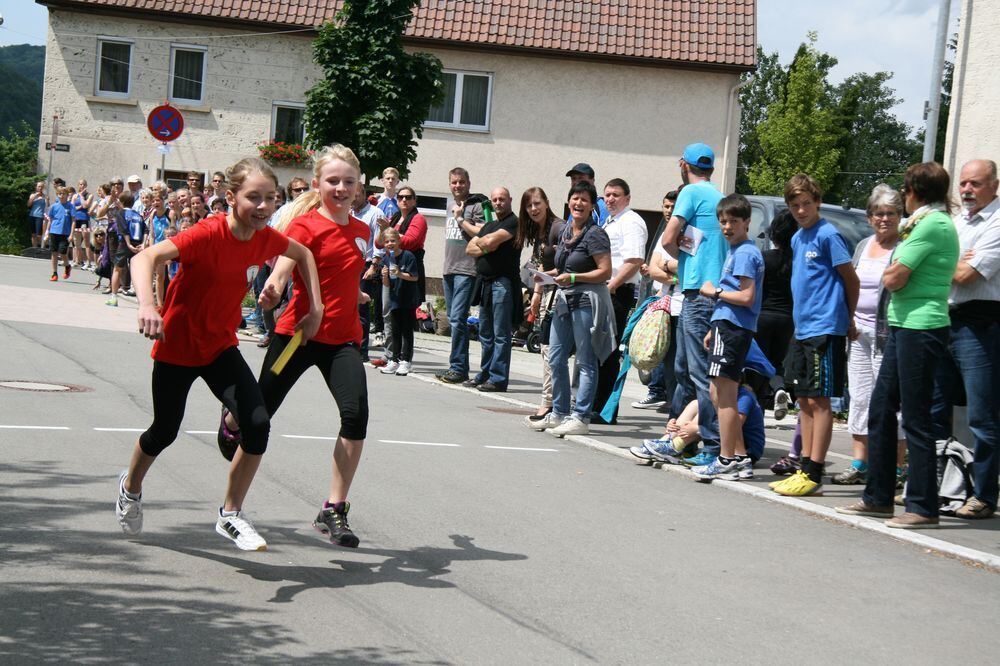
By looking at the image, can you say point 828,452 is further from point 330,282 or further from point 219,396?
point 219,396

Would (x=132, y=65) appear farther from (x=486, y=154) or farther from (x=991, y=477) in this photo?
(x=991, y=477)

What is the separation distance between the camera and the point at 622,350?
12.2 m

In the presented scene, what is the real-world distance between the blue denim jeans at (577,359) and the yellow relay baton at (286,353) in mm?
4687

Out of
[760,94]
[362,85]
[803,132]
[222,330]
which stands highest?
[760,94]

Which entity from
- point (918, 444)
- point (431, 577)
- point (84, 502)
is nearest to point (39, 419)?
point (84, 502)

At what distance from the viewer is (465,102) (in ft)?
108

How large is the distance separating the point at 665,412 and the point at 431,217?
19525 millimetres

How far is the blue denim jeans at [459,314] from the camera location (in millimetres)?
14195

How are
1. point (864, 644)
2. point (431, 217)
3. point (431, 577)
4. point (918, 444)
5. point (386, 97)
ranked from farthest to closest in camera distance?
point (431, 217) < point (386, 97) < point (918, 444) < point (431, 577) < point (864, 644)

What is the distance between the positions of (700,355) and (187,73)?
88.8 feet

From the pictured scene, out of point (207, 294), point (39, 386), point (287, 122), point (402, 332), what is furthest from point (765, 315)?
point (287, 122)

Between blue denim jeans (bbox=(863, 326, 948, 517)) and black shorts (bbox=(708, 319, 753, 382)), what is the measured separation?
3.52 ft

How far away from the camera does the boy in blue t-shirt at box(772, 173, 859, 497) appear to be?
344 inches

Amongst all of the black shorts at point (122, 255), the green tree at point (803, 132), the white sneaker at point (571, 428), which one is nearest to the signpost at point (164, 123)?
the black shorts at point (122, 255)
